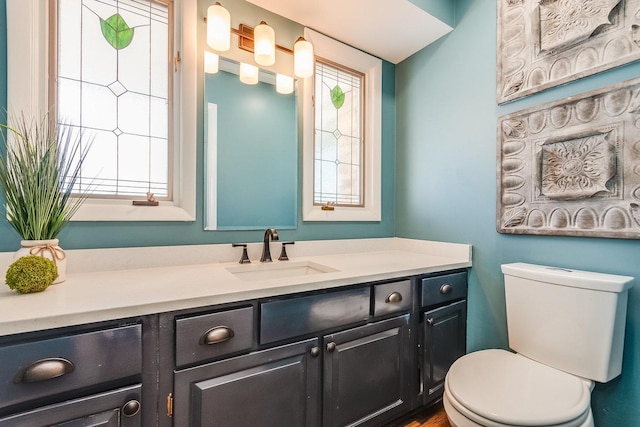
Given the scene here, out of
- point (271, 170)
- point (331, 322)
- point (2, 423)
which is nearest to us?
point (2, 423)

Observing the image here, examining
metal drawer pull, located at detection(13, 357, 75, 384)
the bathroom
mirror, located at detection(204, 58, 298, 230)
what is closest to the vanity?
metal drawer pull, located at detection(13, 357, 75, 384)

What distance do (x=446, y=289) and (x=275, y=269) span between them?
0.96 m

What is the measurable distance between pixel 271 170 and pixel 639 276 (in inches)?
68.5

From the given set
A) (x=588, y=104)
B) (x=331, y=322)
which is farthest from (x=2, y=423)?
(x=588, y=104)

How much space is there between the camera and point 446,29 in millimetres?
1772

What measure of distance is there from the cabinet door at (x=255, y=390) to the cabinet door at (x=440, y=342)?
665 millimetres

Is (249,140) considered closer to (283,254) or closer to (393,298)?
(283,254)

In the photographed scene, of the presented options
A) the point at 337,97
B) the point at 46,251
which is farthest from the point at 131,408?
the point at 337,97

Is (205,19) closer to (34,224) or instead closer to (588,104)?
(34,224)

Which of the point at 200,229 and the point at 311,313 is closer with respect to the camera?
the point at 311,313

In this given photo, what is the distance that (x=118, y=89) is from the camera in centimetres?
131

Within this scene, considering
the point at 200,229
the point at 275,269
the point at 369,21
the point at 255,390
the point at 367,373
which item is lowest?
the point at 367,373

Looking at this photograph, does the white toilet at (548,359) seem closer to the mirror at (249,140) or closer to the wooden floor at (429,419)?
the wooden floor at (429,419)

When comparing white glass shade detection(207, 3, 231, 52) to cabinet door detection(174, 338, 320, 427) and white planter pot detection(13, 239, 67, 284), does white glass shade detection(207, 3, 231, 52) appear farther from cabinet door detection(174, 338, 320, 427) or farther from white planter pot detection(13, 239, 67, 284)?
cabinet door detection(174, 338, 320, 427)
